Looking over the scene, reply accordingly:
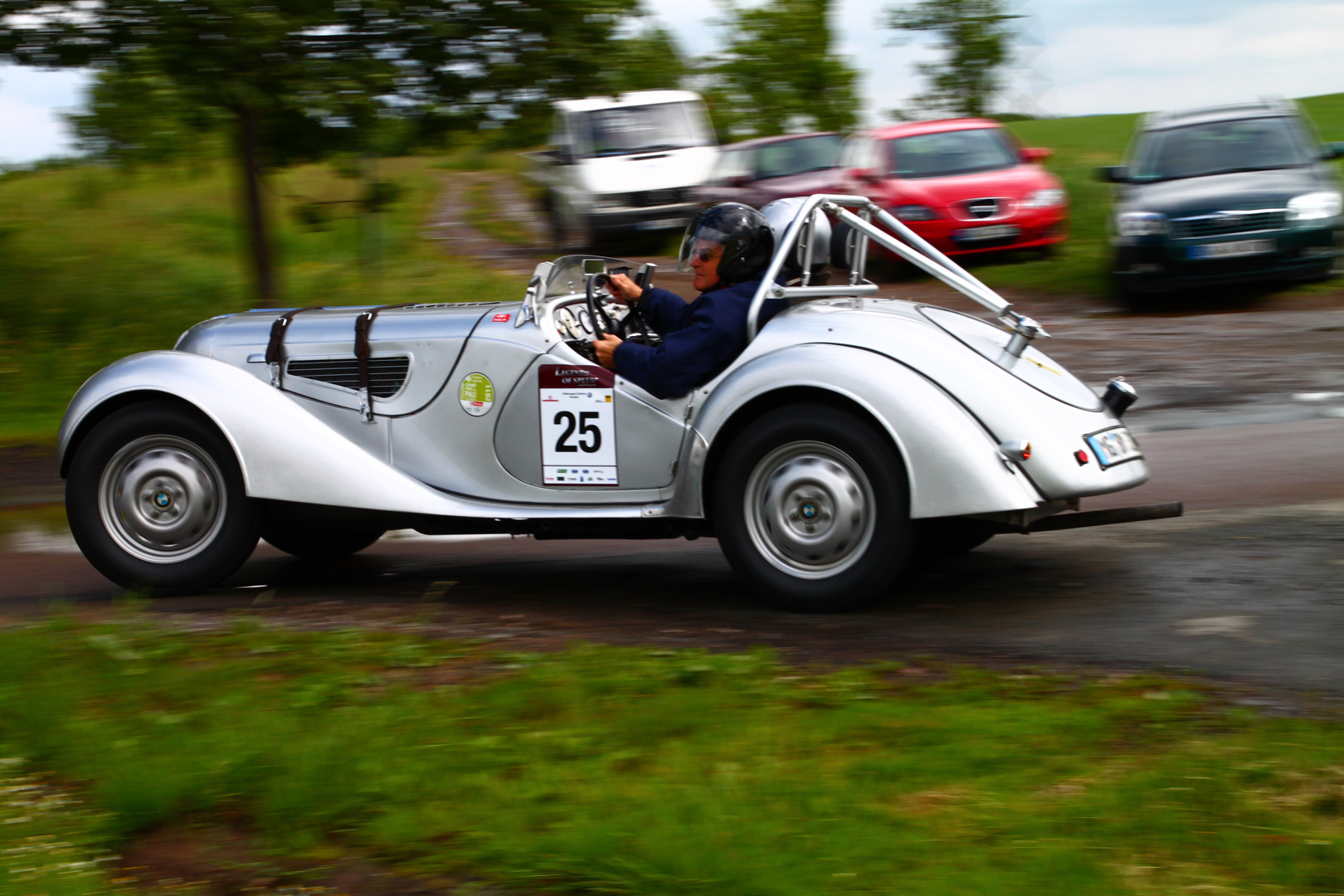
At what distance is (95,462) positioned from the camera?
6.00 meters

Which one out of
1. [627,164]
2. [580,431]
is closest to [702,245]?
[580,431]

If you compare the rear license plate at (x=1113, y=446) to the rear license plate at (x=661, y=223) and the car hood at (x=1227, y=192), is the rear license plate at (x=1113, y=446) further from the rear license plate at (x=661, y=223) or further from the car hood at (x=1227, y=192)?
the rear license plate at (x=661, y=223)

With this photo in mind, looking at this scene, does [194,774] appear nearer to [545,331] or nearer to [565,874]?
[565,874]

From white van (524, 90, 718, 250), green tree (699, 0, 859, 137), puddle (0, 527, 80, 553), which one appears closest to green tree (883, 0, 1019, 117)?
green tree (699, 0, 859, 137)

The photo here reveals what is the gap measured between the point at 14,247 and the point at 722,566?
11851 millimetres

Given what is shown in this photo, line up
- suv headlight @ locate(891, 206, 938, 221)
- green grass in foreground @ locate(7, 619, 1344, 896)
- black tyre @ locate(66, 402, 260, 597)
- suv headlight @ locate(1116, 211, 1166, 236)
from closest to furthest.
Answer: green grass in foreground @ locate(7, 619, 1344, 896) → black tyre @ locate(66, 402, 260, 597) → suv headlight @ locate(1116, 211, 1166, 236) → suv headlight @ locate(891, 206, 938, 221)

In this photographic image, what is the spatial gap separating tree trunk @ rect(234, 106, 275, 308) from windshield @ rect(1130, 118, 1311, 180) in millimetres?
8530

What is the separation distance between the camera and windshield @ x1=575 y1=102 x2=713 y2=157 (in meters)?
19.6

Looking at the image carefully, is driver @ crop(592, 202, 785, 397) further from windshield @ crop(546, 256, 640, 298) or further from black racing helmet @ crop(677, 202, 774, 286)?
windshield @ crop(546, 256, 640, 298)

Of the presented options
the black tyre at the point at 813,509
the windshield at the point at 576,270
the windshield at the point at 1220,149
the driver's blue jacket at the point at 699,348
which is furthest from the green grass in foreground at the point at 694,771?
the windshield at the point at 1220,149

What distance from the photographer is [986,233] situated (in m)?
15.7

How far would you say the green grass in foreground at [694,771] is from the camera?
3.15m


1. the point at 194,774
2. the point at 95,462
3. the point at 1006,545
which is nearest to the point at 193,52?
the point at 95,462

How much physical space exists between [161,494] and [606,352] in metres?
2.02
